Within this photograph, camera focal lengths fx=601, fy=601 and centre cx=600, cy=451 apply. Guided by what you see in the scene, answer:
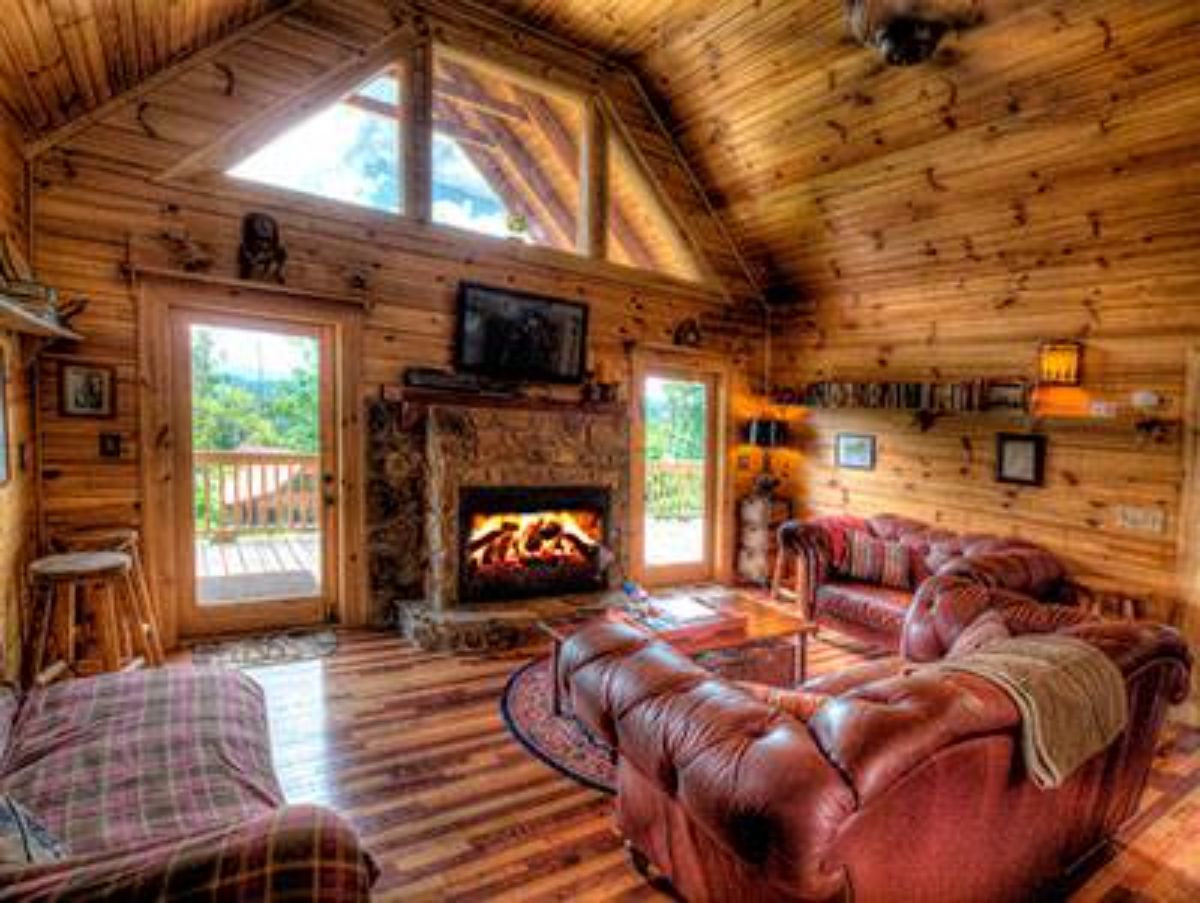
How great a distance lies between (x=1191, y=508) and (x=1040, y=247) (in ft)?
6.28

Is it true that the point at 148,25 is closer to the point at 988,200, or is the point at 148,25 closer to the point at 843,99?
the point at 843,99

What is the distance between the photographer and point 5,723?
5.85 feet

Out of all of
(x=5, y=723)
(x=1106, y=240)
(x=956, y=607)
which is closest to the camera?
(x=5, y=723)

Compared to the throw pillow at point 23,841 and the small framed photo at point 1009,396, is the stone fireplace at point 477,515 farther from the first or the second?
the small framed photo at point 1009,396

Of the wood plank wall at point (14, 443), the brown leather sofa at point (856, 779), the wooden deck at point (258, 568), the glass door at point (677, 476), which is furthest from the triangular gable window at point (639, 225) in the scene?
the brown leather sofa at point (856, 779)

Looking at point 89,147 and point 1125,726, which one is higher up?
point 89,147

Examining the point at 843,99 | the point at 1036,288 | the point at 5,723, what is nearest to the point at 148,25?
the point at 5,723

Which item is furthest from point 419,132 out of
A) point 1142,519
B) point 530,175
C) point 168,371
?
point 1142,519

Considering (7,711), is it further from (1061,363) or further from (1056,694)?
(1061,363)

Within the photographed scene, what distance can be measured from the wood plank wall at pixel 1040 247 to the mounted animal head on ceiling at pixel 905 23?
3.89 ft

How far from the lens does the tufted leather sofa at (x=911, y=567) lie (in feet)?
12.0

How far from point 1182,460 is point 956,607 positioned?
2.36 m

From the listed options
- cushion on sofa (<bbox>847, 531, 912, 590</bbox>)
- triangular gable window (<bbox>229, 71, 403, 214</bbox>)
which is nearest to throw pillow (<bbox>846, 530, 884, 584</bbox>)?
cushion on sofa (<bbox>847, 531, 912, 590</bbox>)

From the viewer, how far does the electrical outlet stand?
12.1ft
